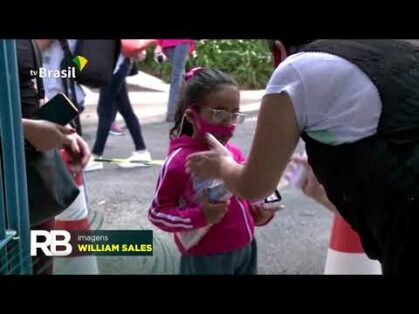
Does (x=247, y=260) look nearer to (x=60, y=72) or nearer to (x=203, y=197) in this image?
(x=203, y=197)

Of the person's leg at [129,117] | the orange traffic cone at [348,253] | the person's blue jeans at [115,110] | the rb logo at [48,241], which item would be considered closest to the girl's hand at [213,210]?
the rb logo at [48,241]

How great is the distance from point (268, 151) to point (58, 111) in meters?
0.94

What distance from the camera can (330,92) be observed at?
1.55 metres

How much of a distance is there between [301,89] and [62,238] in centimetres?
115

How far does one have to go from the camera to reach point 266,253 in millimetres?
3625

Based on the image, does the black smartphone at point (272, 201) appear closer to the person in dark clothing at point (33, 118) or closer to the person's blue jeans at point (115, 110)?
the person in dark clothing at point (33, 118)

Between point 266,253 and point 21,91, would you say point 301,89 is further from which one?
point 266,253

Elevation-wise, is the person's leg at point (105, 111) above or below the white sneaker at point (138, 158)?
above

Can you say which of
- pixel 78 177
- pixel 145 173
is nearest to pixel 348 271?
pixel 78 177

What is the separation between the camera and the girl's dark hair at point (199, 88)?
7.02 feet

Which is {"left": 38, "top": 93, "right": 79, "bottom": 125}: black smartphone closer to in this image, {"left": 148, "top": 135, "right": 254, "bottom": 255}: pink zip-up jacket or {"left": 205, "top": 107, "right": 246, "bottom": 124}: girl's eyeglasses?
{"left": 148, "top": 135, "right": 254, "bottom": 255}: pink zip-up jacket

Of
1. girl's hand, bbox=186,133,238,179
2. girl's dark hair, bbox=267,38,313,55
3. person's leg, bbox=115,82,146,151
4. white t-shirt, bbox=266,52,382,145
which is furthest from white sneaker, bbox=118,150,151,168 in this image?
white t-shirt, bbox=266,52,382,145

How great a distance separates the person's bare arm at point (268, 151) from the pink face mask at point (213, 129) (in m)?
0.33

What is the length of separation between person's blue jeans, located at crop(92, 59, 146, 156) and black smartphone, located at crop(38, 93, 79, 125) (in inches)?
71.7
